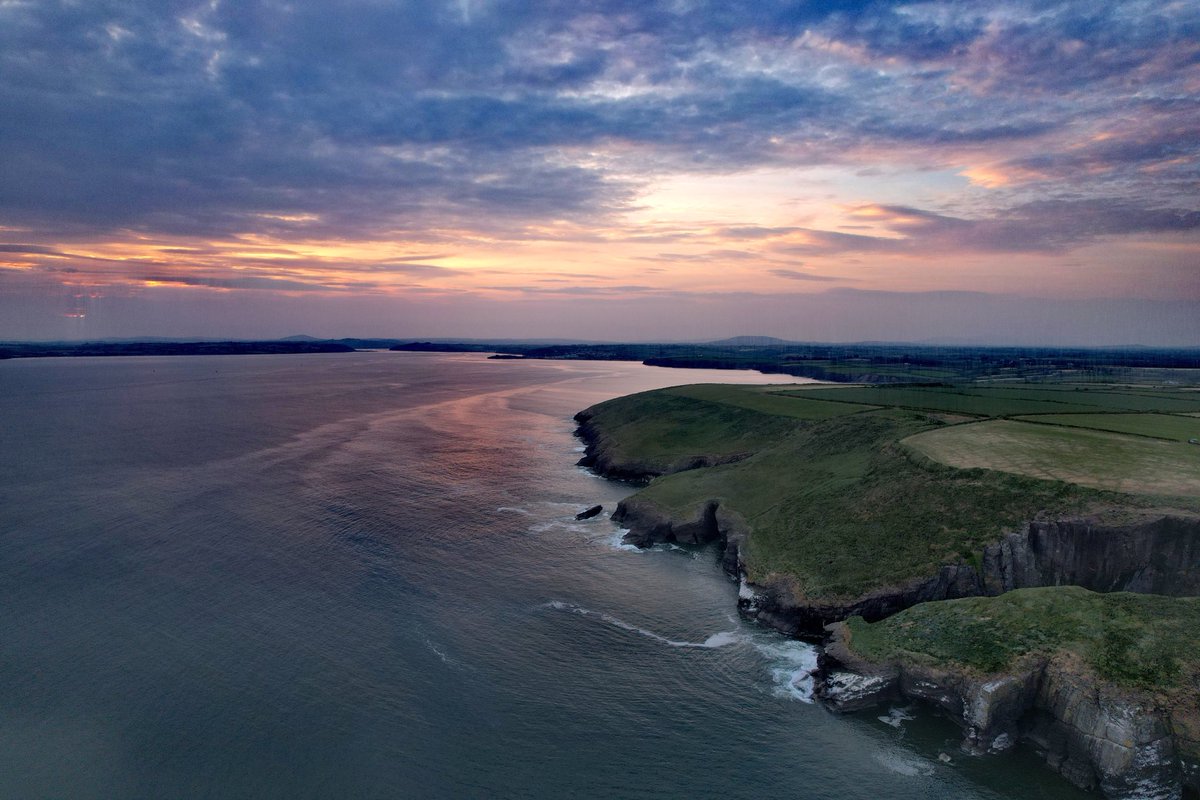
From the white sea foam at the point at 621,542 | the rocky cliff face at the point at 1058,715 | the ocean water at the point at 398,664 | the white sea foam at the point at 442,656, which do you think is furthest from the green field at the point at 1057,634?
the white sea foam at the point at 621,542

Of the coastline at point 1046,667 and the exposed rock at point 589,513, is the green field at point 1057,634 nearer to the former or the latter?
the coastline at point 1046,667

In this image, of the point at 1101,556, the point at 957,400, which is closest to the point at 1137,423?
the point at 957,400

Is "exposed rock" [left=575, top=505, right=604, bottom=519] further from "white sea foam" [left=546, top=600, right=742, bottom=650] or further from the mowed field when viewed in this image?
the mowed field

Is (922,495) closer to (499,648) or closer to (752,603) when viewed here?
(752,603)

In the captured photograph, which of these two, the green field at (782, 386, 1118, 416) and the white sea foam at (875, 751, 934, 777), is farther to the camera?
the green field at (782, 386, 1118, 416)

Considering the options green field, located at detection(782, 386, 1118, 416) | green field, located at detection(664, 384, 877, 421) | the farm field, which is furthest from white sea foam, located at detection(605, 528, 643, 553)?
the farm field

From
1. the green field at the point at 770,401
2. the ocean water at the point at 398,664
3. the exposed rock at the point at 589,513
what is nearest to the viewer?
the ocean water at the point at 398,664

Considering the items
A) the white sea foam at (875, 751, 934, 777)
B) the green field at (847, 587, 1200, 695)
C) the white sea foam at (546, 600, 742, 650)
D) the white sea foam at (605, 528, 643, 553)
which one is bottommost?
the white sea foam at (875, 751, 934, 777)
